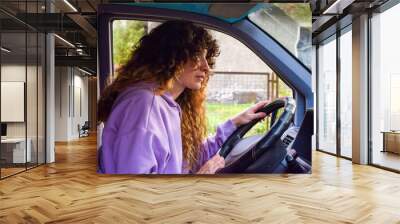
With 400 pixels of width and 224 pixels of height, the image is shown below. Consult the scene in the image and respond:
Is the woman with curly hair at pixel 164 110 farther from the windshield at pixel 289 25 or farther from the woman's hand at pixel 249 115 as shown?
the windshield at pixel 289 25

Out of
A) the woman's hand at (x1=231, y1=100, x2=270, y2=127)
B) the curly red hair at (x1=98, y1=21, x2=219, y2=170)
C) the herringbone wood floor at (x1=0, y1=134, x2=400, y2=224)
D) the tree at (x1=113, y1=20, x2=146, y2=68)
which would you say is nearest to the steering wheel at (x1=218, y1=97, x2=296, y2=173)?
the woman's hand at (x1=231, y1=100, x2=270, y2=127)

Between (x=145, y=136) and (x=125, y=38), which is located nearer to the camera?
(x=145, y=136)

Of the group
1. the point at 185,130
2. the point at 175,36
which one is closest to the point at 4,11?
the point at 175,36

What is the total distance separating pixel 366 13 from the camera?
822cm

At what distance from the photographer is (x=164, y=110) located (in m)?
6.09

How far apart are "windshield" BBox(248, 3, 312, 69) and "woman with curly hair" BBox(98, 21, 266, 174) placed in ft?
2.90

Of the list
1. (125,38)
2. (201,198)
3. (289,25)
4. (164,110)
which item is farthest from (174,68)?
(201,198)

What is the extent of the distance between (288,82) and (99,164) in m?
3.20

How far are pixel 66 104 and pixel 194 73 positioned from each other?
1102 cm

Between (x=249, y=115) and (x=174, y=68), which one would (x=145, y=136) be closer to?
(x=174, y=68)

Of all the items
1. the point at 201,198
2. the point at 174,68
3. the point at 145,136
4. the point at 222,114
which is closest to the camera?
the point at 201,198

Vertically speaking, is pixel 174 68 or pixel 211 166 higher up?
pixel 174 68

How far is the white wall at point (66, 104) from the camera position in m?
16.0

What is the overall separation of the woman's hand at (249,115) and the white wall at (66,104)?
438 inches
